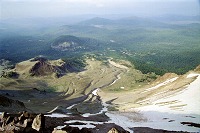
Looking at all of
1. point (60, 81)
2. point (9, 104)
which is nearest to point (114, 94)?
point (60, 81)

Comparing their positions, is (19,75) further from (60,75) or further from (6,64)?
(6,64)

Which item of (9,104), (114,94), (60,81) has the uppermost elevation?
(9,104)

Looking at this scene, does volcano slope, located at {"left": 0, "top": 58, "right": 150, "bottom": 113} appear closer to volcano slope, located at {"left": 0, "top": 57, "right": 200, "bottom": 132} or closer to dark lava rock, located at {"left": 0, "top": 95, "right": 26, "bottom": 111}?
volcano slope, located at {"left": 0, "top": 57, "right": 200, "bottom": 132}

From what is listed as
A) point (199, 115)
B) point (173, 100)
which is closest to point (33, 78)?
point (173, 100)

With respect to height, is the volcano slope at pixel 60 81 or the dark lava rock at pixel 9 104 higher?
the dark lava rock at pixel 9 104

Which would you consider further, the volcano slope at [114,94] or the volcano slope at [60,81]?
the volcano slope at [60,81]

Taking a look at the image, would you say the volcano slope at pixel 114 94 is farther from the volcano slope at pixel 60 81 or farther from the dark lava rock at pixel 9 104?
the dark lava rock at pixel 9 104

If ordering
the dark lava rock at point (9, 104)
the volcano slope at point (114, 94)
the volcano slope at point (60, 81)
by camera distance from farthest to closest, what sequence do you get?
the volcano slope at point (60, 81) < the dark lava rock at point (9, 104) < the volcano slope at point (114, 94)

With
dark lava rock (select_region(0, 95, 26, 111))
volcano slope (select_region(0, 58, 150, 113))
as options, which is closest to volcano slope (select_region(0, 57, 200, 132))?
volcano slope (select_region(0, 58, 150, 113))

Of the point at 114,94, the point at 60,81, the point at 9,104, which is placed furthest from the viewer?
the point at 60,81

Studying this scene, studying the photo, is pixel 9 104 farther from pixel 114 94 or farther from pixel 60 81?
pixel 60 81

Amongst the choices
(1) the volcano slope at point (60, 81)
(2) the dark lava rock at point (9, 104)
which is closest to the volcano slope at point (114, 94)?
(1) the volcano slope at point (60, 81)
